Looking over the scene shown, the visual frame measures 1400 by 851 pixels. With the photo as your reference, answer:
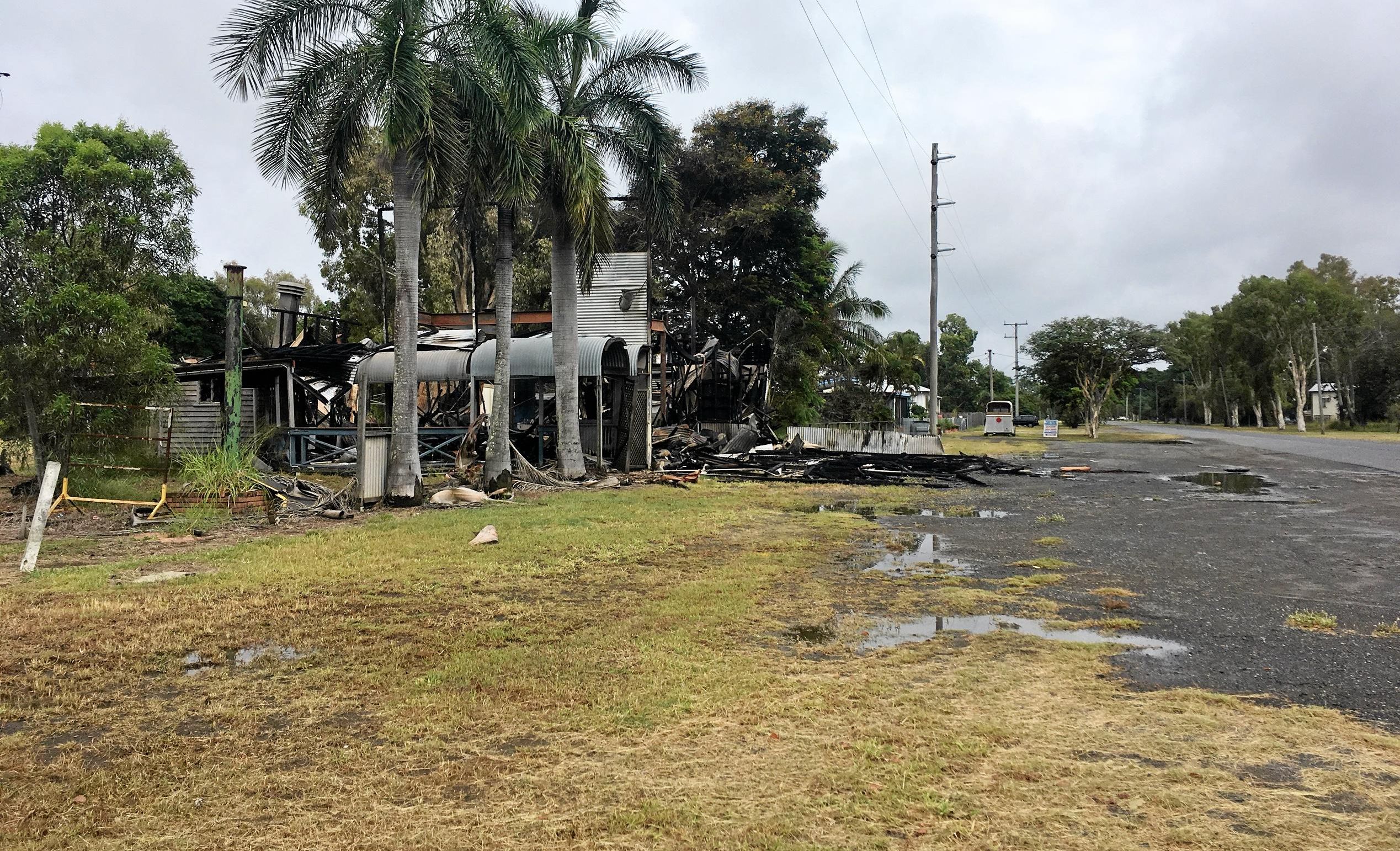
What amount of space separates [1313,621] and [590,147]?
14.5 meters

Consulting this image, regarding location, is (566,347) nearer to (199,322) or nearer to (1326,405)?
(199,322)

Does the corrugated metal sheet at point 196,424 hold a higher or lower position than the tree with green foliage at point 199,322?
lower

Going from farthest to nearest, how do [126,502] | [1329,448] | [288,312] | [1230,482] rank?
[1329,448] < [288,312] < [1230,482] < [126,502]

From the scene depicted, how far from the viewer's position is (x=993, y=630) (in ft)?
20.1

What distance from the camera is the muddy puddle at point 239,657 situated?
209 inches

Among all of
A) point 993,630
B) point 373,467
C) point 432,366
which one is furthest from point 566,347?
point 993,630

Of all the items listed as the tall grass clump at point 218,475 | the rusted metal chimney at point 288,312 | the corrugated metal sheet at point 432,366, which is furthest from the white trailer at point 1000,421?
the tall grass clump at point 218,475

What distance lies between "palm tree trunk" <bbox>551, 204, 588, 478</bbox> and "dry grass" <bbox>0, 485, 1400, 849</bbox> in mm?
11190

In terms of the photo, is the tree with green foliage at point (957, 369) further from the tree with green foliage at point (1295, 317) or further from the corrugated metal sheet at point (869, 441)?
the corrugated metal sheet at point (869, 441)

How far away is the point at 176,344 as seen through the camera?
41.4 meters

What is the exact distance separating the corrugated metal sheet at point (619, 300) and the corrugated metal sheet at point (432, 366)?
4.41m

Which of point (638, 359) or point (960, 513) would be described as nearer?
point (960, 513)

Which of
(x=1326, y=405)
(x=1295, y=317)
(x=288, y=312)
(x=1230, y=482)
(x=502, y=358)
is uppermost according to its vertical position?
(x=1295, y=317)

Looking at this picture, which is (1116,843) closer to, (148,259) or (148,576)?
(148,576)
